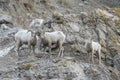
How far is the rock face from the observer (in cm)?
1694

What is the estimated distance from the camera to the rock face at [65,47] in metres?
16.9

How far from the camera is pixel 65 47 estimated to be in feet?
67.3

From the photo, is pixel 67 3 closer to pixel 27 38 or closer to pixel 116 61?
pixel 116 61

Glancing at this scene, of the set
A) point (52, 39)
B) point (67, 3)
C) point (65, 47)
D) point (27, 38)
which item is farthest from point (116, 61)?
point (67, 3)

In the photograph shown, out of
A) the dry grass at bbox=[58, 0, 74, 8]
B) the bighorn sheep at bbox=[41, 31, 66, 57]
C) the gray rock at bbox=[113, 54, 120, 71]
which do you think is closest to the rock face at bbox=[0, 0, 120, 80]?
the gray rock at bbox=[113, 54, 120, 71]

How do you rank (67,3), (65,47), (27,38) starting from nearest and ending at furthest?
1. (27,38)
2. (65,47)
3. (67,3)

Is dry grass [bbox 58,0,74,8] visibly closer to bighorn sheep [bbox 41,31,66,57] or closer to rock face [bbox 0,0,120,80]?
rock face [bbox 0,0,120,80]

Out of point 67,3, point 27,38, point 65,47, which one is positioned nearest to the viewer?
point 27,38

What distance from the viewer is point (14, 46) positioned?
20969mm

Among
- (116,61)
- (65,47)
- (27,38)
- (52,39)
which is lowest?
(116,61)

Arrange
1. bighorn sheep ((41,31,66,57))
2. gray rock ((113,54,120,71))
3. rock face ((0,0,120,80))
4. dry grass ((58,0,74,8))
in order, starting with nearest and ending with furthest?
rock face ((0,0,120,80)), bighorn sheep ((41,31,66,57)), gray rock ((113,54,120,71)), dry grass ((58,0,74,8))

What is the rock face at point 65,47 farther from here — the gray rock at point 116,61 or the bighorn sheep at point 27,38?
the bighorn sheep at point 27,38

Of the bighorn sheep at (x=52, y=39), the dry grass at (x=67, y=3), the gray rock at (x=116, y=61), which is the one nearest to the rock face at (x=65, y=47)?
the gray rock at (x=116, y=61)

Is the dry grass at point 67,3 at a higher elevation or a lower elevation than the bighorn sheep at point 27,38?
lower
